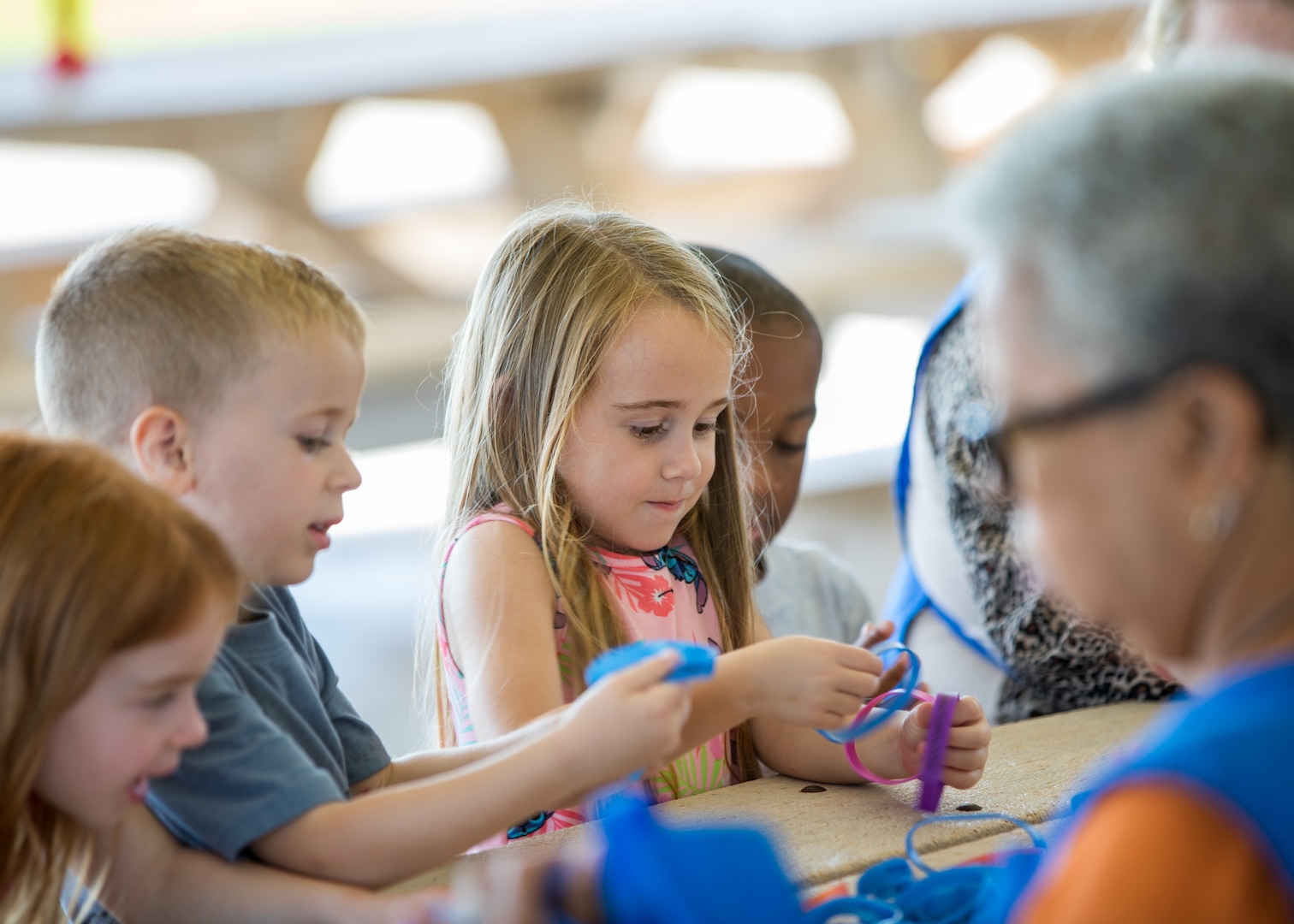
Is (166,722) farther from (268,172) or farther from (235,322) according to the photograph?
(268,172)

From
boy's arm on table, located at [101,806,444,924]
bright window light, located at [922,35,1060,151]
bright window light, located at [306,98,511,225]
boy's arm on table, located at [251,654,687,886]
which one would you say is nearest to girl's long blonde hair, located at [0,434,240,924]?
boy's arm on table, located at [101,806,444,924]

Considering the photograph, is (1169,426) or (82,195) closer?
(1169,426)

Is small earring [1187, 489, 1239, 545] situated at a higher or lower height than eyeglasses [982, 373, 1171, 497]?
lower

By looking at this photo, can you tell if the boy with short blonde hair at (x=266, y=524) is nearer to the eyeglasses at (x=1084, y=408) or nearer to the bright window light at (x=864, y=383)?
the eyeglasses at (x=1084, y=408)

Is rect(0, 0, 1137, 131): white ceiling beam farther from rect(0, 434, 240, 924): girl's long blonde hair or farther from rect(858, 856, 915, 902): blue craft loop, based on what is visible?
rect(858, 856, 915, 902): blue craft loop

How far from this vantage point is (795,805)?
1220mm

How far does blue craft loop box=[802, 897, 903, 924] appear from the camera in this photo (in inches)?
36.2

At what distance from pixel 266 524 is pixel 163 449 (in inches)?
3.8

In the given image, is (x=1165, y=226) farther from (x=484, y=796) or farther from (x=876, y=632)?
(x=876, y=632)

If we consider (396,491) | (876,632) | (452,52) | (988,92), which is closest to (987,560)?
(876,632)

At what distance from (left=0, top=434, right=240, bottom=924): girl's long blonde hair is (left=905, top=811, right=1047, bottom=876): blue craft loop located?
56 cm

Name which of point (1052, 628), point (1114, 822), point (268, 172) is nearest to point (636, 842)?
point (1114, 822)

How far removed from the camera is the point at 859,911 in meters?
0.93

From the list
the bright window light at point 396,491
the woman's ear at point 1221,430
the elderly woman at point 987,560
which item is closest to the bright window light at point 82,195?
the bright window light at point 396,491
